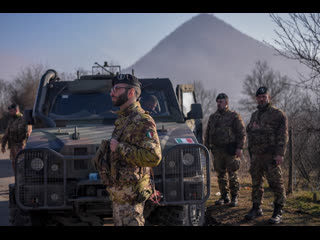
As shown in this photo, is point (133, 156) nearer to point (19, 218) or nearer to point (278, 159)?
point (19, 218)

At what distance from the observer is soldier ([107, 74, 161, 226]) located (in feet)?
9.49

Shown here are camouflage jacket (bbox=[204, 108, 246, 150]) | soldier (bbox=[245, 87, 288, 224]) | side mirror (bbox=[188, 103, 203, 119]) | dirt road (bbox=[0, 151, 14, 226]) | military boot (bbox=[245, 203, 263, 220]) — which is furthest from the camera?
camouflage jacket (bbox=[204, 108, 246, 150])

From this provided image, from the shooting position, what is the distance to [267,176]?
5406 millimetres

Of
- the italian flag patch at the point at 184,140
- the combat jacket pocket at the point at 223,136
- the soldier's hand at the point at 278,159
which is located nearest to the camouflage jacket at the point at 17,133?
the combat jacket pocket at the point at 223,136

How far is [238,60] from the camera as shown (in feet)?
543

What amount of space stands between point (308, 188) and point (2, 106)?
3217 cm

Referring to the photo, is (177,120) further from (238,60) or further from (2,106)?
(238,60)

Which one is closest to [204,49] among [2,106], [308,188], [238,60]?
[238,60]

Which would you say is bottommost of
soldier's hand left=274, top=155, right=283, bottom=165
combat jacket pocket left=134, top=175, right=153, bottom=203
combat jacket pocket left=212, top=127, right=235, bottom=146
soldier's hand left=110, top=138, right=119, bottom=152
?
combat jacket pocket left=134, top=175, right=153, bottom=203

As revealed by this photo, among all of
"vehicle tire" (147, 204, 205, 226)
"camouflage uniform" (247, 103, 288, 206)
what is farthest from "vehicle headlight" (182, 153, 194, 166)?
"camouflage uniform" (247, 103, 288, 206)

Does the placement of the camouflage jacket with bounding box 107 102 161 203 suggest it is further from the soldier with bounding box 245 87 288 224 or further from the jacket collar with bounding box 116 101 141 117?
the soldier with bounding box 245 87 288 224

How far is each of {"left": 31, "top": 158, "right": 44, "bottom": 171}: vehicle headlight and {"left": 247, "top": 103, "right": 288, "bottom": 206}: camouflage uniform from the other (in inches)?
118

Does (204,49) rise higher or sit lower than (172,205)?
higher

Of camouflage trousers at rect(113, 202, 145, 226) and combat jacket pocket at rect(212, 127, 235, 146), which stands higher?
combat jacket pocket at rect(212, 127, 235, 146)
